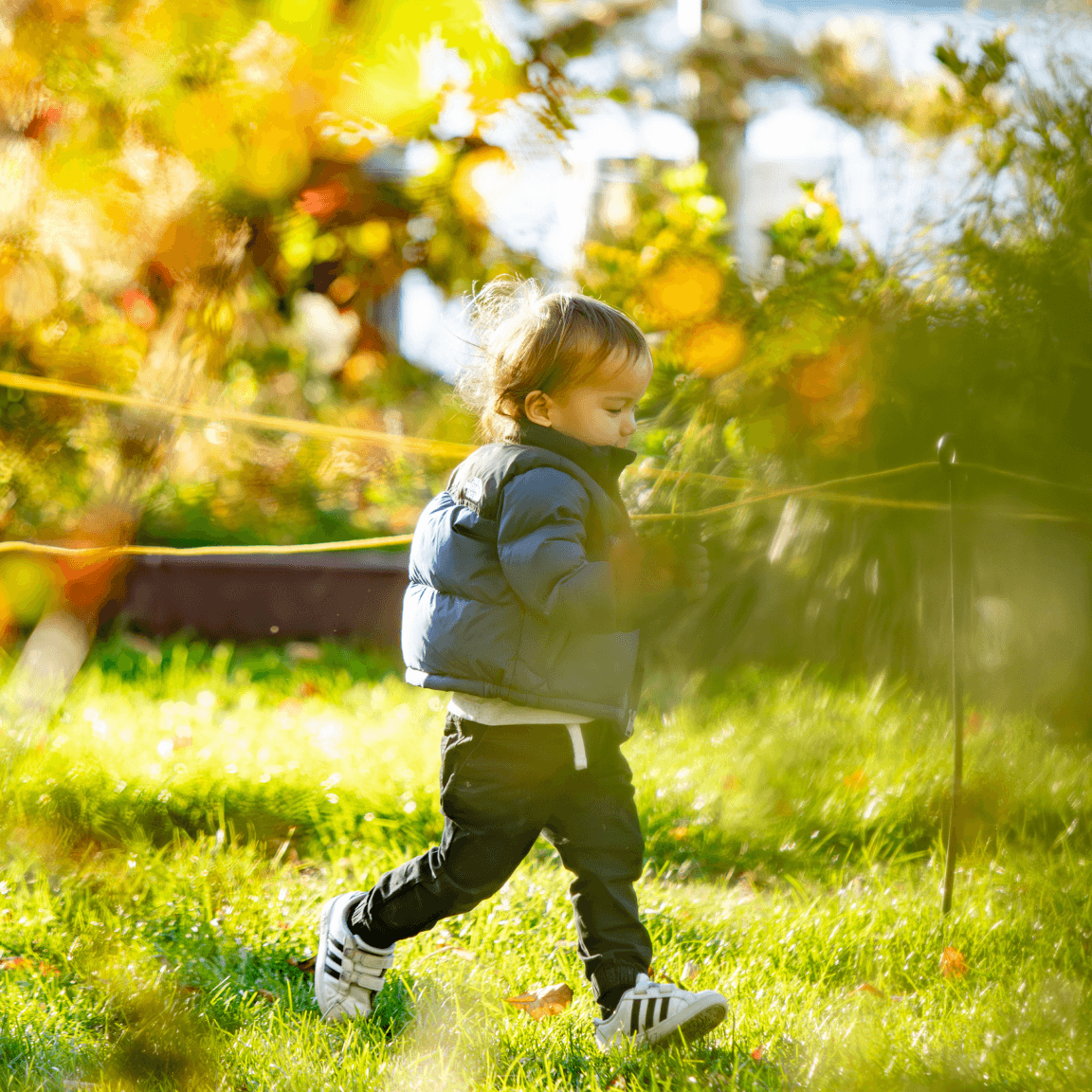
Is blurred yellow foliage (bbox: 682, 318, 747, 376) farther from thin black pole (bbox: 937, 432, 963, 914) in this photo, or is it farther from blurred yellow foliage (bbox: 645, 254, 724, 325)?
thin black pole (bbox: 937, 432, 963, 914)

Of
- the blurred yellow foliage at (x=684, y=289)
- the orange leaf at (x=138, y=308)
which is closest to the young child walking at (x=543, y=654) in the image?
the blurred yellow foliage at (x=684, y=289)

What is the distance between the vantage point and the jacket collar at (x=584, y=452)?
1598 mm

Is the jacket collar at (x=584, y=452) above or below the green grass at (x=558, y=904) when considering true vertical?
above

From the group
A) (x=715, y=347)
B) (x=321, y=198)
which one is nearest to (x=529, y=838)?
(x=715, y=347)

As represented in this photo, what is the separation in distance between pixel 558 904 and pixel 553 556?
1.01m

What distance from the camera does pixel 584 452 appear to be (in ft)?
5.26

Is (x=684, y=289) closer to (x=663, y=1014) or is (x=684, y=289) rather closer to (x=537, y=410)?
(x=537, y=410)

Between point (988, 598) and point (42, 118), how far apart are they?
2556 millimetres

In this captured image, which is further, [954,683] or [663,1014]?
[954,683]

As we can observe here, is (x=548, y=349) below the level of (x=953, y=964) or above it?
above

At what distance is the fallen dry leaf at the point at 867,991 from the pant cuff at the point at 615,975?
0.39 metres

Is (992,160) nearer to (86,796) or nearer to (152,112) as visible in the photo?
(152,112)

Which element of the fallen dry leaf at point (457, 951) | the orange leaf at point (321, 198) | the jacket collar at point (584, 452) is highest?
the orange leaf at point (321, 198)

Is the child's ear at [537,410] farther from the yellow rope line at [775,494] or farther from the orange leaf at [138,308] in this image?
the orange leaf at [138,308]
